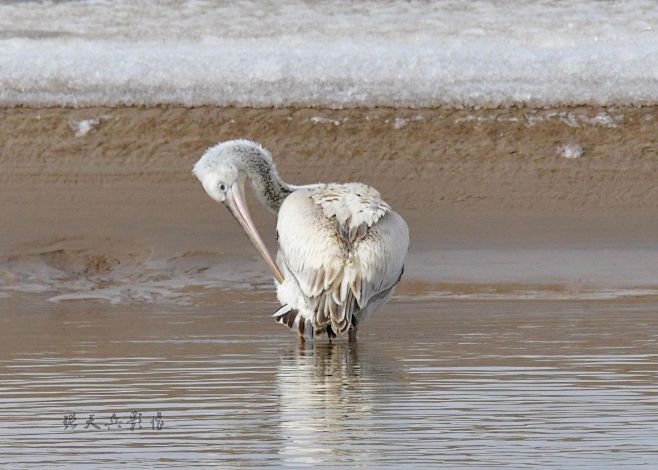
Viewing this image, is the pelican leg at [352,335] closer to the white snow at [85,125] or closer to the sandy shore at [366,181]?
the sandy shore at [366,181]

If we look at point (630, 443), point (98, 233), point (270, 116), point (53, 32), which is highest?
point (53, 32)

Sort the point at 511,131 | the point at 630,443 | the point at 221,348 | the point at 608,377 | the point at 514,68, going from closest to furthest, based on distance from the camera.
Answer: the point at 630,443, the point at 608,377, the point at 221,348, the point at 511,131, the point at 514,68

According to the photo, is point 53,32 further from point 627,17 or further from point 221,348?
point 221,348

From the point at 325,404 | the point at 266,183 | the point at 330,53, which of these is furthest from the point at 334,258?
the point at 330,53

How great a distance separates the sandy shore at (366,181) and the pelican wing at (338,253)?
167 centimetres

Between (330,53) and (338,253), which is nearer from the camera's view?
(338,253)

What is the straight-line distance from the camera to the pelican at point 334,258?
26.6 feet

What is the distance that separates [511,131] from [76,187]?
3250mm

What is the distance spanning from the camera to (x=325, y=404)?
616 cm

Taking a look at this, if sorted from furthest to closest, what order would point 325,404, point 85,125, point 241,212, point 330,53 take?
point 330,53 < point 85,125 < point 241,212 < point 325,404

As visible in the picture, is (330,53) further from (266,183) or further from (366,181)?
(266,183)

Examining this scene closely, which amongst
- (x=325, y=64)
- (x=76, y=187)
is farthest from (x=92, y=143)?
(x=325, y=64)

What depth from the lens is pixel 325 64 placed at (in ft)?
47.4

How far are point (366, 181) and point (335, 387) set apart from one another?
5.56 metres
